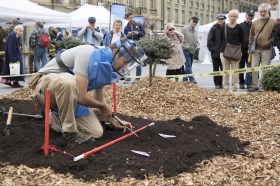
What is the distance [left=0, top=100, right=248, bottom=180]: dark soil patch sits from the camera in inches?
143

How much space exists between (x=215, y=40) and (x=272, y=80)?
256cm

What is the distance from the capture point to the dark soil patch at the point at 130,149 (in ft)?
12.0

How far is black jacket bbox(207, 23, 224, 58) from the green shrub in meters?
2.10

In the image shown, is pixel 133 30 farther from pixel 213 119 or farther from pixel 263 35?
pixel 213 119

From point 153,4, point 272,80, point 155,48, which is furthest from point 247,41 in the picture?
point 153,4

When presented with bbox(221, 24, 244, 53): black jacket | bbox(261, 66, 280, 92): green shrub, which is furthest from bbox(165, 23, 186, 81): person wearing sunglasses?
bbox(261, 66, 280, 92): green shrub

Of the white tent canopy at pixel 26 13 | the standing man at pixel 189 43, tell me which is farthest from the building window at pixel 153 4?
the standing man at pixel 189 43

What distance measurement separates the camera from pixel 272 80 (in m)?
8.06

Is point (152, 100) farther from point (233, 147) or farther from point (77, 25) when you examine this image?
point (77, 25)

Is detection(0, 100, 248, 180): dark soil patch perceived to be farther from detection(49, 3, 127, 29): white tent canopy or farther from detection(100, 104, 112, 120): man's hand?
detection(49, 3, 127, 29): white tent canopy

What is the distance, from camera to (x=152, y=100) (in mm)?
7230

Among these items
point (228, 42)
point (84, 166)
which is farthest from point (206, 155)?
point (228, 42)

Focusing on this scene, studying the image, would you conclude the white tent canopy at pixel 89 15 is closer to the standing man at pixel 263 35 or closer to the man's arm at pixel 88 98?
the standing man at pixel 263 35

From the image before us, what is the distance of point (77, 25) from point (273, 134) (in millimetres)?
16360
